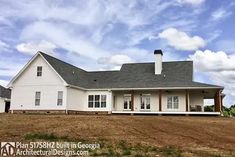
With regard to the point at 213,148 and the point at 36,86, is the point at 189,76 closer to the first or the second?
the point at 36,86

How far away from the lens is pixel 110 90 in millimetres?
35531

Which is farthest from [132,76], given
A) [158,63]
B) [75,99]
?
[75,99]

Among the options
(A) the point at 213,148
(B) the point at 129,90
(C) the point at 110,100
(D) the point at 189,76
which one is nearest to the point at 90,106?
(C) the point at 110,100

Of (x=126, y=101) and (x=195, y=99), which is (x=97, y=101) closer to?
(x=126, y=101)

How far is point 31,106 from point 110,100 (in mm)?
8117

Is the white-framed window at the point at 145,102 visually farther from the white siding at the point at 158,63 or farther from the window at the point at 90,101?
the window at the point at 90,101

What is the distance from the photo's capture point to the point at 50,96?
33188mm

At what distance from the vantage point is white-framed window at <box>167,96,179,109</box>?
3488 cm

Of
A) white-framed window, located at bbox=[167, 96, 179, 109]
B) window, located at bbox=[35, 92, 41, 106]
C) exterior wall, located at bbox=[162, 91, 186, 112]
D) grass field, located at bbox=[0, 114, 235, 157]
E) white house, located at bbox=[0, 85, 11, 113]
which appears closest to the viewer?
grass field, located at bbox=[0, 114, 235, 157]

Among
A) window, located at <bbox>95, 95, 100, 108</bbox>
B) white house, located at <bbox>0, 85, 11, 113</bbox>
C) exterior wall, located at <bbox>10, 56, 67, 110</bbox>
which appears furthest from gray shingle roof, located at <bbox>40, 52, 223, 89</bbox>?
white house, located at <bbox>0, 85, 11, 113</bbox>

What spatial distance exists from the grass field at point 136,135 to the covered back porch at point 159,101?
10794 mm

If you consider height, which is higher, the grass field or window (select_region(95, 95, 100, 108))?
window (select_region(95, 95, 100, 108))

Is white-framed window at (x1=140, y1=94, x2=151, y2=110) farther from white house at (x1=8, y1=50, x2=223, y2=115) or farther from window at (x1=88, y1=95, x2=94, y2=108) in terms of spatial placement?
window at (x1=88, y1=95, x2=94, y2=108)

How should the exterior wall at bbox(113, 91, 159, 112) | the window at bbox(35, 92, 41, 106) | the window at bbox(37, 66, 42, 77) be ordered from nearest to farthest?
the window at bbox(35, 92, 41, 106) → the window at bbox(37, 66, 42, 77) → the exterior wall at bbox(113, 91, 159, 112)
